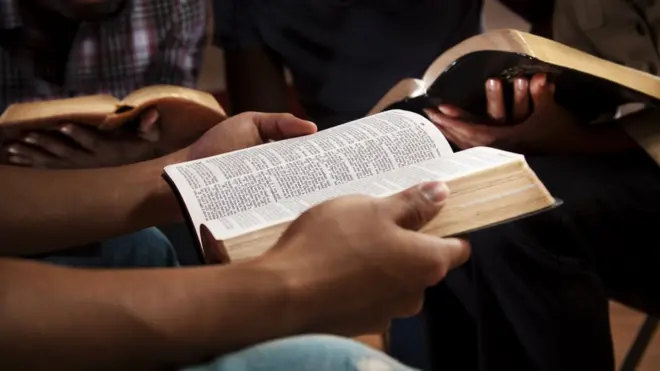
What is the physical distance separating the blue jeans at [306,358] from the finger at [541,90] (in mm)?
440

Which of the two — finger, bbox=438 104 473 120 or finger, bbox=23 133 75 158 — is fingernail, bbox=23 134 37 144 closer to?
finger, bbox=23 133 75 158

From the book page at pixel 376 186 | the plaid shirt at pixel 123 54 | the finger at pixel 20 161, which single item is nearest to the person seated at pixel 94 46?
the plaid shirt at pixel 123 54

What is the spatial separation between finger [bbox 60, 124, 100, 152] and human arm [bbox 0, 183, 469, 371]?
15.7 inches

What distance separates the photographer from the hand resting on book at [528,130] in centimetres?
79

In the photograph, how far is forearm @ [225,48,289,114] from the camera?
1190 millimetres

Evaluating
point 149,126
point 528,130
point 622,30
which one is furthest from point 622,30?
point 149,126

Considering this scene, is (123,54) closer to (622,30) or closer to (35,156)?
(35,156)

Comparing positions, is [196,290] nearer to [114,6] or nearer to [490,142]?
[490,142]

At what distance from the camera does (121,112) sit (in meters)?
0.78

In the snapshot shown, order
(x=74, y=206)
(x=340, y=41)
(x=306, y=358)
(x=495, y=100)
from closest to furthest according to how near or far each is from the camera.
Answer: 1. (x=306, y=358)
2. (x=74, y=206)
3. (x=495, y=100)
4. (x=340, y=41)

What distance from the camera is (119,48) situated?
102cm

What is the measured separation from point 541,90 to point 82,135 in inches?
19.1

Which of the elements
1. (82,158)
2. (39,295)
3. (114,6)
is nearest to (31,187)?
(82,158)

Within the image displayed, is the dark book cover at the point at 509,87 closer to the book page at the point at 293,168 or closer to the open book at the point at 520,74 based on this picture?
the open book at the point at 520,74
